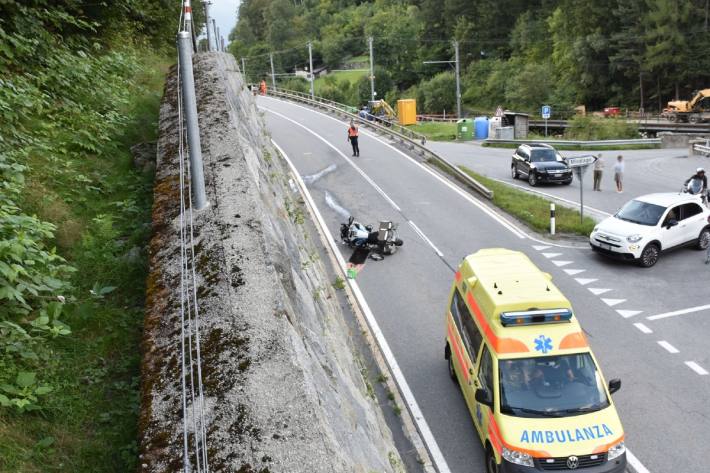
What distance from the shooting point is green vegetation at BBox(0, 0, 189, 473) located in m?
5.25

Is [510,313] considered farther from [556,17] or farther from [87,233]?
[556,17]

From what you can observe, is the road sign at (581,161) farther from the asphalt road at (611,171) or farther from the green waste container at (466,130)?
the green waste container at (466,130)

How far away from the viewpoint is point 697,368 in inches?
430

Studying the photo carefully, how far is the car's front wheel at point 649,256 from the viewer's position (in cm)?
1587

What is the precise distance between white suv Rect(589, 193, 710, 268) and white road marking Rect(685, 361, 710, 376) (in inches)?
201

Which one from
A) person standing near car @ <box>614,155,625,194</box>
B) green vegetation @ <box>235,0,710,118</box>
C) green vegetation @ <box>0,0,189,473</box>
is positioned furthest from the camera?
green vegetation @ <box>235,0,710,118</box>

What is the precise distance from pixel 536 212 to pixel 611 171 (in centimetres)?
1054

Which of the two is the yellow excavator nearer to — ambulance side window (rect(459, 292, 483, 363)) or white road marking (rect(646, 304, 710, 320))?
white road marking (rect(646, 304, 710, 320))

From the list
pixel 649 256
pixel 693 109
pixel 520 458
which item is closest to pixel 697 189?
pixel 649 256

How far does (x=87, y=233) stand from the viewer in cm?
843

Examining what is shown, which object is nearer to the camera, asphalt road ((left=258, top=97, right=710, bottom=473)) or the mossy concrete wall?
the mossy concrete wall

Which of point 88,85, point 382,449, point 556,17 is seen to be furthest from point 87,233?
point 556,17

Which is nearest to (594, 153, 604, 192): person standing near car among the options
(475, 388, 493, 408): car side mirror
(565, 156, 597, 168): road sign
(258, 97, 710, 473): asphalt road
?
(565, 156, 597, 168): road sign

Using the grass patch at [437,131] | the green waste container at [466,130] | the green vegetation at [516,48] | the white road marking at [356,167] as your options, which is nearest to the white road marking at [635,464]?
the white road marking at [356,167]
